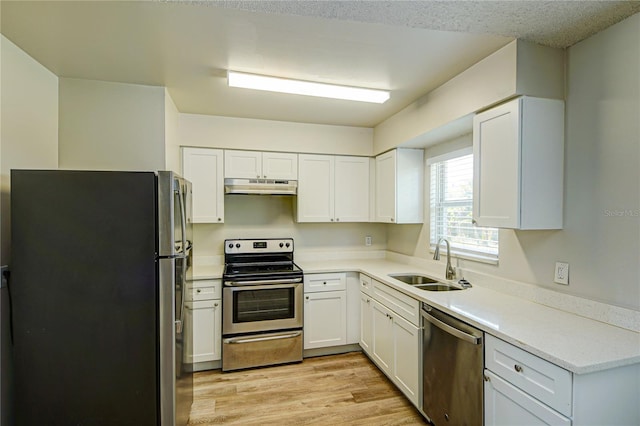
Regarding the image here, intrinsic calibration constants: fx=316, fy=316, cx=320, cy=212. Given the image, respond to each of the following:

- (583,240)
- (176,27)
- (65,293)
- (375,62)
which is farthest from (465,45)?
(65,293)

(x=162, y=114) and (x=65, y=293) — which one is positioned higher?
(x=162, y=114)

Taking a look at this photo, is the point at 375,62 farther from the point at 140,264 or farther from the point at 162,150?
the point at 140,264

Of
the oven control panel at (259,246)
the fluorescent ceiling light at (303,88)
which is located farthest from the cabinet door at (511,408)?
the oven control panel at (259,246)

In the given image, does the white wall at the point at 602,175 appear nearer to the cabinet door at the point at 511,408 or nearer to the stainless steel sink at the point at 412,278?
the cabinet door at the point at 511,408

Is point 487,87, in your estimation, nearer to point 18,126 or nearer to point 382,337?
point 382,337

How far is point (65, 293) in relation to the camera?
1.82 m

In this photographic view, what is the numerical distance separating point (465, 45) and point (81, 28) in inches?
86.5

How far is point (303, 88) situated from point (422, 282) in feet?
6.66

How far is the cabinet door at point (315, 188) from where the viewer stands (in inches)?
140

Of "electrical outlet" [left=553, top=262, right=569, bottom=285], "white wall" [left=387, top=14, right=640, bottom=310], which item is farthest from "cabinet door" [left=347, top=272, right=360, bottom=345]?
"electrical outlet" [left=553, top=262, right=569, bottom=285]

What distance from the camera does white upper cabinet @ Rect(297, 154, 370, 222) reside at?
11.7 feet

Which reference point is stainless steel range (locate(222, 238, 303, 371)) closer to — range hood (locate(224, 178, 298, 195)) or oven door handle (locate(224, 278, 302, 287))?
oven door handle (locate(224, 278, 302, 287))

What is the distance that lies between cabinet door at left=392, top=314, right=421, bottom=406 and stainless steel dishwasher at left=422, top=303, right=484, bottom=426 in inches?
2.9

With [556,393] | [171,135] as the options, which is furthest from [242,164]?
[556,393]
